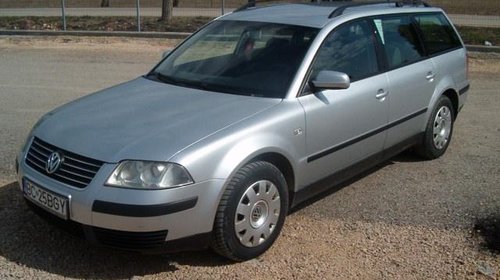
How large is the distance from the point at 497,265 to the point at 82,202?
8.61 ft

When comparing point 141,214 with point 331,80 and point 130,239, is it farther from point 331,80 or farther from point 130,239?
point 331,80

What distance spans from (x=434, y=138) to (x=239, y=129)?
2.89 m

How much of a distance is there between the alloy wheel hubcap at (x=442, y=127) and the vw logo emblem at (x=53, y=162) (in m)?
3.71

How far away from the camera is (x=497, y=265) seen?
3.70 metres

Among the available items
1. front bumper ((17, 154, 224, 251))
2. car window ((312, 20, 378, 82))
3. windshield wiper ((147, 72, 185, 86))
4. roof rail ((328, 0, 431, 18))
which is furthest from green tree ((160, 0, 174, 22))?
front bumper ((17, 154, 224, 251))

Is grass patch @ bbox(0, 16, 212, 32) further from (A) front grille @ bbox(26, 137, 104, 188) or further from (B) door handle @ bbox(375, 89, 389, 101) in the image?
(A) front grille @ bbox(26, 137, 104, 188)

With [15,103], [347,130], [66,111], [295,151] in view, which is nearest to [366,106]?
[347,130]

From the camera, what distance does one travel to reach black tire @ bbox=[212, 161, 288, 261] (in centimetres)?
349

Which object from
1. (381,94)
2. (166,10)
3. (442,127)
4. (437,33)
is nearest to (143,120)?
(381,94)

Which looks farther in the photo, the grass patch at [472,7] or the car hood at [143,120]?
the grass patch at [472,7]

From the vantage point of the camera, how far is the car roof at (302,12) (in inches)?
180

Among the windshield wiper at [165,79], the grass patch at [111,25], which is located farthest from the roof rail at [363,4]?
the grass patch at [111,25]

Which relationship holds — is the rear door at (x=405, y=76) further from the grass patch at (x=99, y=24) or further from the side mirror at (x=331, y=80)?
the grass patch at (x=99, y=24)

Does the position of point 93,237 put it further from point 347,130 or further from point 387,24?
point 387,24
